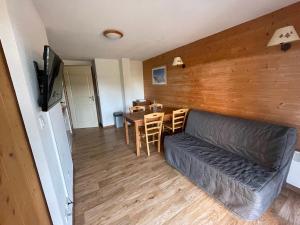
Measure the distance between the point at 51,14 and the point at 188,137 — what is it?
258 cm

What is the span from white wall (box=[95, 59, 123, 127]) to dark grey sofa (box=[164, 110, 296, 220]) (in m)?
2.98

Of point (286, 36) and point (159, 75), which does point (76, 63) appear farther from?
point (286, 36)

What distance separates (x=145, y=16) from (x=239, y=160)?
2.18 m

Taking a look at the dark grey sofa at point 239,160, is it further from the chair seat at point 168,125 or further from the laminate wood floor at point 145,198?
the chair seat at point 168,125

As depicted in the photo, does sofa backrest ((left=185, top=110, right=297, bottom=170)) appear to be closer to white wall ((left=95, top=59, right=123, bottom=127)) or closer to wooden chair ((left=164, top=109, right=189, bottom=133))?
wooden chair ((left=164, top=109, right=189, bottom=133))

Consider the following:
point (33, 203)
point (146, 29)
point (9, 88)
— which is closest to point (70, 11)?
point (146, 29)

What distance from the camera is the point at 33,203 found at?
2.88 ft

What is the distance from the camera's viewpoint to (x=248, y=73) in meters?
2.06

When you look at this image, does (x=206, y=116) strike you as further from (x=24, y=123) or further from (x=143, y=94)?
(x=143, y=94)

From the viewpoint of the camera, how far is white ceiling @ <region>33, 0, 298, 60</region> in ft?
5.02

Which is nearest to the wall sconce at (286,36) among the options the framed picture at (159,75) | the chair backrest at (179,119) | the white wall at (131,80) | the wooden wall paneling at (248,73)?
the wooden wall paneling at (248,73)

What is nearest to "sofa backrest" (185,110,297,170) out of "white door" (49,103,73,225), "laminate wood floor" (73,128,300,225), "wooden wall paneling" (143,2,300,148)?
"wooden wall paneling" (143,2,300,148)

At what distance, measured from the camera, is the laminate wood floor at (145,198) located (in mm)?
1482

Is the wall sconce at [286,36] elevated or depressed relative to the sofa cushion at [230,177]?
elevated
